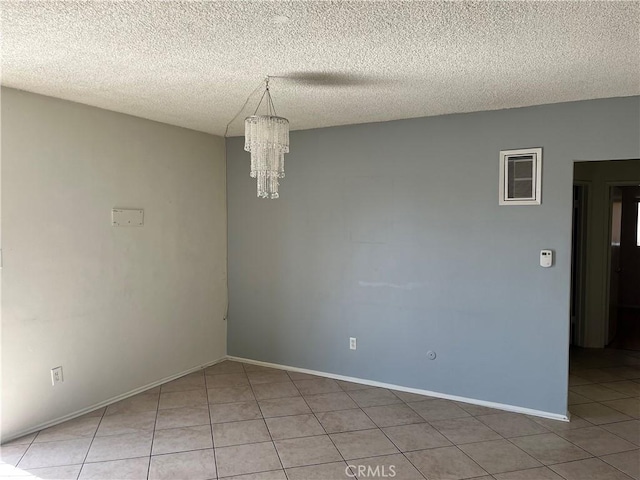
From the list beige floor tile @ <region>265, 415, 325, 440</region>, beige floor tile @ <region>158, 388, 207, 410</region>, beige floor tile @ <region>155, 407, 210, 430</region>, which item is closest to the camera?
beige floor tile @ <region>265, 415, 325, 440</region>

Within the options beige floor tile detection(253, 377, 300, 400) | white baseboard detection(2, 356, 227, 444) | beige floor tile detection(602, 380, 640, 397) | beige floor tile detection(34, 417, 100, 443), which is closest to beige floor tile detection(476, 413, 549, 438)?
beige floor tile detection(602, 380, 640, 397)

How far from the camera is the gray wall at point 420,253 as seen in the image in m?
3.35

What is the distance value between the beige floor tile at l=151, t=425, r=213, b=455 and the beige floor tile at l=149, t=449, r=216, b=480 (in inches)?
2.5

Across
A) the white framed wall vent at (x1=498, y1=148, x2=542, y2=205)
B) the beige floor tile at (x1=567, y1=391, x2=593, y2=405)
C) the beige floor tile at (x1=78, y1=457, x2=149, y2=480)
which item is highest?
the white framed wall vent at (x1=498, y1=148, x2=542, y2=205)

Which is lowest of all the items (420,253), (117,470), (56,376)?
(117,470)

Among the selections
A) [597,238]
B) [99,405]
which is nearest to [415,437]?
[99,405]

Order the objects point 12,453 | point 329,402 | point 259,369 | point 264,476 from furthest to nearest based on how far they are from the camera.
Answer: point 259,369, point 329,402, point 12,453, point 264,476

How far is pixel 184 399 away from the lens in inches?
148

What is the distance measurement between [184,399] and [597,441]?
3.05 meters

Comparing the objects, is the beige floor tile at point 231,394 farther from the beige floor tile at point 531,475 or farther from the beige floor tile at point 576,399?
the beige floor tile at point 576,399

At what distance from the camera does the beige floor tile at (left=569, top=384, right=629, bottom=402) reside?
3776mm

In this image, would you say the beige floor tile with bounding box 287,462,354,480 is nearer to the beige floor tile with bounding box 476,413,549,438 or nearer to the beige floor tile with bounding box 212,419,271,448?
the beige floor tile with bounding box 212,419,271,448

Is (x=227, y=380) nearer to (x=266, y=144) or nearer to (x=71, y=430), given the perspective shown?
(x=71, y=430)

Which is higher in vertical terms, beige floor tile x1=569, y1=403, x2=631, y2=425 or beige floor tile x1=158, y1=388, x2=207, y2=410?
beige floor tile x1=569, y1=403, x2=631, y2=425
